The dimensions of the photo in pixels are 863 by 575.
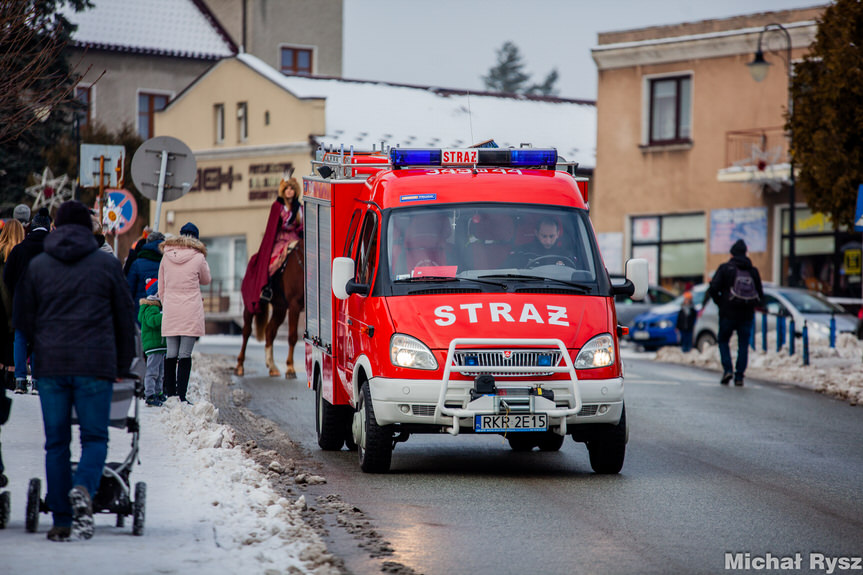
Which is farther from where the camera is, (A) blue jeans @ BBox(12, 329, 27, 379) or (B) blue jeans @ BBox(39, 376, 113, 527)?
(A) blue jeans @ BBox(12, 329, 27, 379)

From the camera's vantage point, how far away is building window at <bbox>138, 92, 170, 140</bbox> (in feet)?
188

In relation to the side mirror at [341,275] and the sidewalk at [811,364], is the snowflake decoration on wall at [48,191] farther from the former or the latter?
the side mirror at [341,275]

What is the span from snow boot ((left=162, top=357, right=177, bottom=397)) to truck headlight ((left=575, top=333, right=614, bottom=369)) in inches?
212

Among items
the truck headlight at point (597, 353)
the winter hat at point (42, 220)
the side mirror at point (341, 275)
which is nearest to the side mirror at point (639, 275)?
the truck headlight at point (597, 353)

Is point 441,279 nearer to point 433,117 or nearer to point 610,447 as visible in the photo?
point 610,447

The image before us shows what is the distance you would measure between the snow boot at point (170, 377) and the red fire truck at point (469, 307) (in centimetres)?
244

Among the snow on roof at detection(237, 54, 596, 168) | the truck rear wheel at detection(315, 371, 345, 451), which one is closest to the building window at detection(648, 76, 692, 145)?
the snow on roof at detection(237, 54, 596, 168)

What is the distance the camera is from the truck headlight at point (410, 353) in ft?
34.1

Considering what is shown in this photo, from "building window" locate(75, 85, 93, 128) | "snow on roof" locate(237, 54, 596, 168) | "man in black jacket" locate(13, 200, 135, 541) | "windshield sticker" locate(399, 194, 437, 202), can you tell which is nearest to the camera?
"man in black jacket" locate(13, 200, 135, 541)

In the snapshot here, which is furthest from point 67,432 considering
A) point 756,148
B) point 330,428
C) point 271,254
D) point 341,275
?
point 756,148

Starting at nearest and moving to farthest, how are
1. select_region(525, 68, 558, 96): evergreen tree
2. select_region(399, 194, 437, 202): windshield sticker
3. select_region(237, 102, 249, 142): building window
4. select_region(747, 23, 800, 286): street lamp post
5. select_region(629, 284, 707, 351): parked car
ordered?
select_region(399, 194, 437, 202): windshield sticker < select_region(629, 284, 707, 351): parked car < select_region(747, 23, 800, 286): street lamp post < select_region(237, 102, 249, 142): building window < select_region(525, 68, 558, 96): evergreen tree

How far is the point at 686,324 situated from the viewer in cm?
2748

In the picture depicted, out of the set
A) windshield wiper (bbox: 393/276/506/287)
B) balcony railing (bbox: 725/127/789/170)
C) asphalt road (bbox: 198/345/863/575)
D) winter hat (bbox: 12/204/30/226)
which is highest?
balcony railing (bbox: 725/127/789/170)

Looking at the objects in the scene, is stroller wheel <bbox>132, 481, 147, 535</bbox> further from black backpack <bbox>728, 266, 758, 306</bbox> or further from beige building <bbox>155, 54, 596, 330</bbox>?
beige building <bbox>155, 54, 596, 330</bbox>
